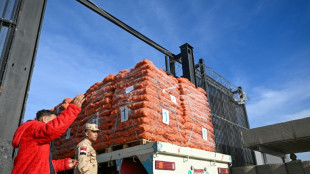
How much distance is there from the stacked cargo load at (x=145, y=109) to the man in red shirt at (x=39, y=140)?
166 cm

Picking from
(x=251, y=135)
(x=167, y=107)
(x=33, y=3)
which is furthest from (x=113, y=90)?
(x=251, y=135)

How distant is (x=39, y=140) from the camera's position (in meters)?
2.19

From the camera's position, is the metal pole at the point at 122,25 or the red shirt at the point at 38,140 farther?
the metal pole at the point at 122,25

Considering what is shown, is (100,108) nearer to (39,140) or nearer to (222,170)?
(39,140)

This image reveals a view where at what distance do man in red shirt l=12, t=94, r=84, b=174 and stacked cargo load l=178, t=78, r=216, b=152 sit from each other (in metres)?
2.75

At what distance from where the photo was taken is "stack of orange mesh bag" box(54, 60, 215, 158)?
3914mm

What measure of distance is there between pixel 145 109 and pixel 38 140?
1925 mm

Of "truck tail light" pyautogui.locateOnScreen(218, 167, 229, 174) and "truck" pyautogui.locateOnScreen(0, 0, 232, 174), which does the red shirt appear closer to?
"truck" pyautogui.locateOnScreen(0, 0, 232, 174)

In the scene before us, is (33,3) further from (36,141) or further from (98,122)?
(36,141)

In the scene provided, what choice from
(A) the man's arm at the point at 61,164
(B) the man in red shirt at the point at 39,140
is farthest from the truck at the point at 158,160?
(B) the man in red shirt at the point at 39,140

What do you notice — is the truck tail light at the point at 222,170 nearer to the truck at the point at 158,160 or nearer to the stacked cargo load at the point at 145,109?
the truck at the point at 158,160

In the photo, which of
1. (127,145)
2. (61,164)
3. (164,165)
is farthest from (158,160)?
(61,164)

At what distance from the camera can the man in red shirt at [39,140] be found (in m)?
2.09

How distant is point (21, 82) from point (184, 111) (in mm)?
3129
